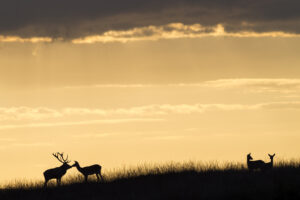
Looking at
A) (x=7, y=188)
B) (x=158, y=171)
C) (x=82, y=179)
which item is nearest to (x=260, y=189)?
(x=158, y=171)

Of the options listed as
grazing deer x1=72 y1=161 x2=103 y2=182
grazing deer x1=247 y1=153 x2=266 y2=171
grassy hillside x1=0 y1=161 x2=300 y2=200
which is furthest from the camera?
grazing deer x1=72 y1=161 x2=103 y2=182

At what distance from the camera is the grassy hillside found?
89.9ft

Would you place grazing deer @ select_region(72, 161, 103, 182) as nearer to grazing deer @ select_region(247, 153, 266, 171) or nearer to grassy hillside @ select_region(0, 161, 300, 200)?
grassy hillside @ select_region(0, 161, 300, 200)

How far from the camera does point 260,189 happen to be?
27.4m

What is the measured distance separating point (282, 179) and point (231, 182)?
80.9 inches

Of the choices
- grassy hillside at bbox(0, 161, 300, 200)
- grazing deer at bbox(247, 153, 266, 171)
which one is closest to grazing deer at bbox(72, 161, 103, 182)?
grassy hillside at bbox(0, 161, 300, 200)

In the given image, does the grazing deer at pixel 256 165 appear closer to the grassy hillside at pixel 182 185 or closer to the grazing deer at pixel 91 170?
the grassy hillside at pixel 182 185

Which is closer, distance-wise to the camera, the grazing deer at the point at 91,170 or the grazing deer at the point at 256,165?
the grazing deer at the point at 256,165

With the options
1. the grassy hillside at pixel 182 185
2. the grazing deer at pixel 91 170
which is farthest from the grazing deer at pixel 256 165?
the grazing deer at pixel 91 170

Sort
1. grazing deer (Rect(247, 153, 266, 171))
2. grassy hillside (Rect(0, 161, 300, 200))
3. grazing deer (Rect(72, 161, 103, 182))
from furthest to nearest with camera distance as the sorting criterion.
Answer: grazing deer (Rect(72, 161, 103, 182)), grazing deer (Rect(247, 153, 266, 171)), grassy hillside (Rect(0, 161, 300, 200))

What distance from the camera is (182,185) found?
99.8 ft

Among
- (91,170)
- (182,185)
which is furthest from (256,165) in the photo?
(91,170)

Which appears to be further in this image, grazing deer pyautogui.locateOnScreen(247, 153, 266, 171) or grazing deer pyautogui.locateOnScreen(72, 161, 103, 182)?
grazing deer pyautogui.locateOnScreen(72, 161, 103, 182)

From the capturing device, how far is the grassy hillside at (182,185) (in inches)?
1079
